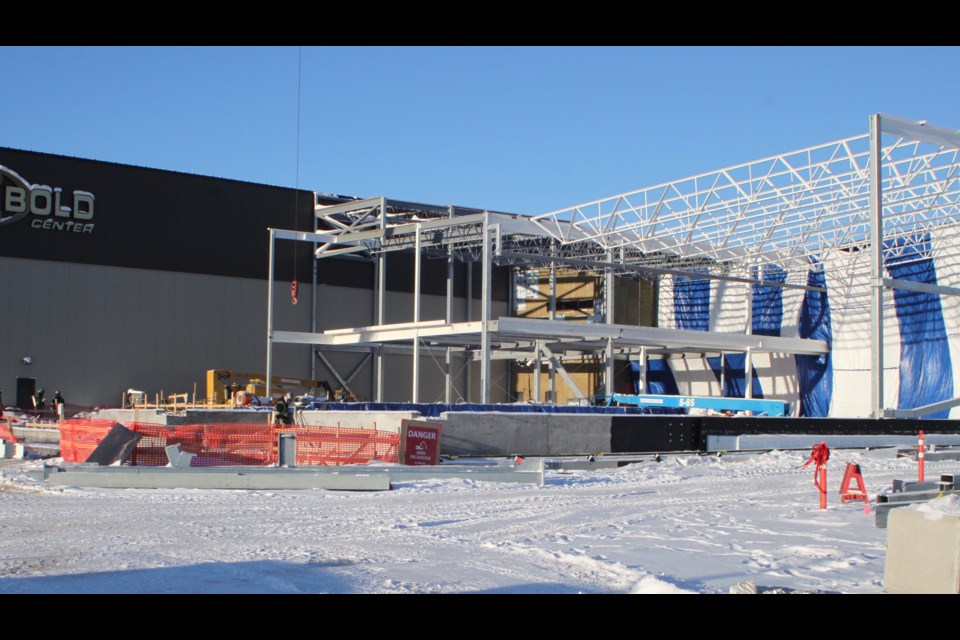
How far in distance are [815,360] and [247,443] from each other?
3784 centimetres

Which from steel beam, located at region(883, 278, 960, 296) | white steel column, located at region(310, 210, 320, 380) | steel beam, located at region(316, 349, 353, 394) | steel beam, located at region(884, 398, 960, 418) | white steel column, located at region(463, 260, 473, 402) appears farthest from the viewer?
white steel column, located at region(463, 260, 473, 402)

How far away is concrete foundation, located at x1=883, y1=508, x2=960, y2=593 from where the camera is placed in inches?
337

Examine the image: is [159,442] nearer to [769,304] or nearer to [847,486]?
[847,486]

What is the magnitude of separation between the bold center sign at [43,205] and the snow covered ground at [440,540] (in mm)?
28434

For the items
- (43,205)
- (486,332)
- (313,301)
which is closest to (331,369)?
(313,301)

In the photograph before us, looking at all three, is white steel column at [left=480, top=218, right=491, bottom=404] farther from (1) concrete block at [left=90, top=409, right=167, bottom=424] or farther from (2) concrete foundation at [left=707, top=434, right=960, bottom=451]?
(2) concrete foundation at [left=707, top=434, right=960, bottom=451]

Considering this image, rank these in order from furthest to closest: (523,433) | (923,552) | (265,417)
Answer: (265,417)
(523,433)
(923,552)

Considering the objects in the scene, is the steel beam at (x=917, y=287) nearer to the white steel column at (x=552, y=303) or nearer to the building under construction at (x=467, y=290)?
the building under construction at (x=467, y=290)

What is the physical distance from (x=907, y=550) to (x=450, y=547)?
5.32 m

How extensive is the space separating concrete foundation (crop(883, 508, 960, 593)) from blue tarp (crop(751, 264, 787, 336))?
49019 mm

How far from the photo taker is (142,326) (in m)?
48.5

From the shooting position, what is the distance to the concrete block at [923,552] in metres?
8.56

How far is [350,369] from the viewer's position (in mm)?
55688

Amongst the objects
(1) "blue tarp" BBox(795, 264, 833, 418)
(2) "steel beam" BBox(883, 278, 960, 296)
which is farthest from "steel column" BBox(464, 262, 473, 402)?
(2) "steel beam" BBox(883, 278, 960, 296)
